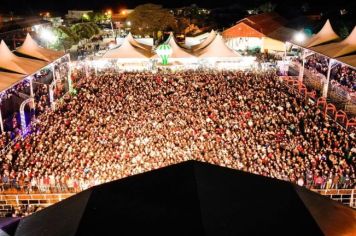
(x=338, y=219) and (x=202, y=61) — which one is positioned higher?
(x=338, y=219)

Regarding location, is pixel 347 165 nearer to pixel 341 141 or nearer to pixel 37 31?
pixel 341 141

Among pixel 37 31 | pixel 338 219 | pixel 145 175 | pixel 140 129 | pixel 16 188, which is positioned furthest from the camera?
pixel 37 31

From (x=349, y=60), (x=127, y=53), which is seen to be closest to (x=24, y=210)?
(x=349, y=60)

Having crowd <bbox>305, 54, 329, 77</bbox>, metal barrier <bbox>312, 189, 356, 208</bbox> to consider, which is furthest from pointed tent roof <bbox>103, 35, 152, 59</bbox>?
metal barrier <bbox>312, 189, 356, 208</bbox>

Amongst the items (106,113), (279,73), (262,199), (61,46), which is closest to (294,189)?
(262,199)

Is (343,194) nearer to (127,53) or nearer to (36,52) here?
(36,52)

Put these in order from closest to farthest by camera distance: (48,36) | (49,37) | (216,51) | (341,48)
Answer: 1. (341,48)
2. (216,51)
3. (48,36)
4. (49,37)
